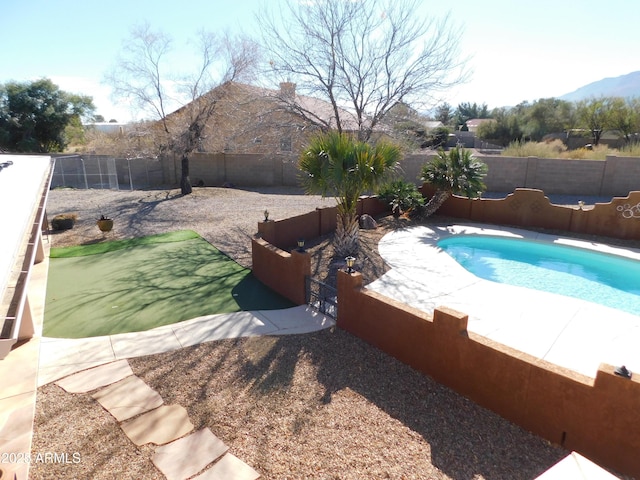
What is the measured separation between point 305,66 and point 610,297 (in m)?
12.1

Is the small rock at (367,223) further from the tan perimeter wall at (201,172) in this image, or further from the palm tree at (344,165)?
the tan perimeter wall at (201,172)

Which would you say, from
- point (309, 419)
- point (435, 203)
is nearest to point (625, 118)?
point (435, 203)

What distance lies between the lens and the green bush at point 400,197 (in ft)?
54.5

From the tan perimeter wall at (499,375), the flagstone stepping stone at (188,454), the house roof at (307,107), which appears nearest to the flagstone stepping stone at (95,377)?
the flagstone stepping stone at (188,454)

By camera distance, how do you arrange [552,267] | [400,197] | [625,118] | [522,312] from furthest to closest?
[625,118] < [400,197] < [552,267] < [522,312]

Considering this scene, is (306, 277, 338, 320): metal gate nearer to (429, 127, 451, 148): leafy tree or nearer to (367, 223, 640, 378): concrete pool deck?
(367, 223, 640, 378): concrete pool deck

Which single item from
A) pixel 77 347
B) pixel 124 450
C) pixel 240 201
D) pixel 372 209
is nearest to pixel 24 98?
pixel 240 201

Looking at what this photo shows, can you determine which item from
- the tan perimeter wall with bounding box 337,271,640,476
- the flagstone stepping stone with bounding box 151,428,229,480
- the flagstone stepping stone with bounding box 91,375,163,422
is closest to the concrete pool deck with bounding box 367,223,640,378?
the tan perimeter wall with bounding box 337,271,640,476

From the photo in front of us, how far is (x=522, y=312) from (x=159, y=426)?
23.7 ft

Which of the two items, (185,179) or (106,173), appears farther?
(106,173)

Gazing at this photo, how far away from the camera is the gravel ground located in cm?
446

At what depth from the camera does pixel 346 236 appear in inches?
460

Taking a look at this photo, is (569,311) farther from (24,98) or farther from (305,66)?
(24,98)

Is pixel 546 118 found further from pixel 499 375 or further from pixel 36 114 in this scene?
pixel 36 114
